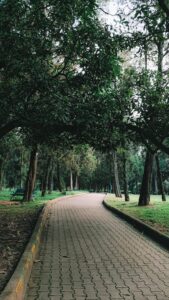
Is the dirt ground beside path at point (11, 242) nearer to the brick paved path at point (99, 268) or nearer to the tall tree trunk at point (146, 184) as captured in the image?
the brick paved path at point (99, 268)

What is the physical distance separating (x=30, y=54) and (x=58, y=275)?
7660 millimetres

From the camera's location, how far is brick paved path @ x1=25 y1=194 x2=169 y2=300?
21.6 feet

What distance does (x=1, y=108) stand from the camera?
44.3ft

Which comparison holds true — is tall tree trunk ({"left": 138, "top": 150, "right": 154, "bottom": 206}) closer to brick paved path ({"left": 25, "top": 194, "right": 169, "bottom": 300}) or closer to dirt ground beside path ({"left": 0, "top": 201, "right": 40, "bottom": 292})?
dirt ground beside path ({"left": 0, "top": 201, "right": 40, "bottom": 292})

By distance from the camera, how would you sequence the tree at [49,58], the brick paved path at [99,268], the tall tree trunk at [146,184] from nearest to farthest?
the brick paved path at [99,268] < the tree at [49,58] < the tall tree trunk at [146,184]

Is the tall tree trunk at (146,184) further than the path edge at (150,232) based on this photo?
Yes

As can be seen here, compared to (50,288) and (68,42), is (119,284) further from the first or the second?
(68,42)

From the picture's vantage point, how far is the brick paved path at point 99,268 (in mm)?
6590

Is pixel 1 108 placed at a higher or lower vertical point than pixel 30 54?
lower

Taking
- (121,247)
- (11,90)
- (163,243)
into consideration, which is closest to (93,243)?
(121,247)

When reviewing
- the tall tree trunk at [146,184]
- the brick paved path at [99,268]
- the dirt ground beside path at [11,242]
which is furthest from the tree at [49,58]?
the tall tree trunk at [146,184]

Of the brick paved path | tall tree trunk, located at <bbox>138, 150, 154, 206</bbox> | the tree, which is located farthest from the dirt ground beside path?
tall tree trunk, located at <bbox>138, 150, 154, 206</bbox>

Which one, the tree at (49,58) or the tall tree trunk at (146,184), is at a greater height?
the tree at (49,58)

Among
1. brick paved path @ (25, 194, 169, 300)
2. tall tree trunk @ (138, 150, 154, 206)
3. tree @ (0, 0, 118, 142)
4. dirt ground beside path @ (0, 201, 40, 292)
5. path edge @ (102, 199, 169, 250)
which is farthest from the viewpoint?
tall tree trunk @ (138, 150, 154, 206)
